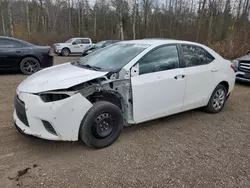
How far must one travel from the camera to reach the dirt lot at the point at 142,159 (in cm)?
A: 242

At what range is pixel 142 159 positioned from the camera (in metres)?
2.82

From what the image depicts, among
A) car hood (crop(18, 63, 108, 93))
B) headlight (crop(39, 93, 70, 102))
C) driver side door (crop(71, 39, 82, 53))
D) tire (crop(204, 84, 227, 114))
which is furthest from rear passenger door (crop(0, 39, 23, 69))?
driver side door (crop(71, 39, 82, 53))

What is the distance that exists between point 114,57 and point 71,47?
53.9 ft

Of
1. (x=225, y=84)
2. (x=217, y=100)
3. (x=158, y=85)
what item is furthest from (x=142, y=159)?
(x=225, y=84)

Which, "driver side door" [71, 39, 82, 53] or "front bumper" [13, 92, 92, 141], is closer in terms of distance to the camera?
"front bumper" [13, 92, 92, 141]

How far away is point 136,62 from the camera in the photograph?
3211 mm

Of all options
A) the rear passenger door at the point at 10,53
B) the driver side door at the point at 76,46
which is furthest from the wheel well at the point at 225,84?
the driver side door at the point at 76,46

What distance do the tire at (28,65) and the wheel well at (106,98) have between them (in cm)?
602

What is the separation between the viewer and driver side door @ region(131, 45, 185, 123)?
10.6 ft

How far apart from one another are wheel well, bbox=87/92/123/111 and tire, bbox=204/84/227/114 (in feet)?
7.02

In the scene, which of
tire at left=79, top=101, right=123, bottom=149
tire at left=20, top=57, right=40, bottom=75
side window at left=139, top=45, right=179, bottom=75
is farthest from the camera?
tire at left=20, top=57, right=40, bottom=75

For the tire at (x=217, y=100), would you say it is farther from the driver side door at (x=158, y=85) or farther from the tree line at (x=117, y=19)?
the tree line at (x=117, y=19)

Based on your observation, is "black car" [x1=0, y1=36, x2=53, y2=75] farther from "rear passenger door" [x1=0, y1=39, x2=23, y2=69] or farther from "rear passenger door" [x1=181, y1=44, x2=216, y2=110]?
"rear passenger door" [x1=181, y1=44, x2=216, y2=110]

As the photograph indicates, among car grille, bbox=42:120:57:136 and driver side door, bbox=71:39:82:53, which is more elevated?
driver side door, bbox=71:39:82:53
